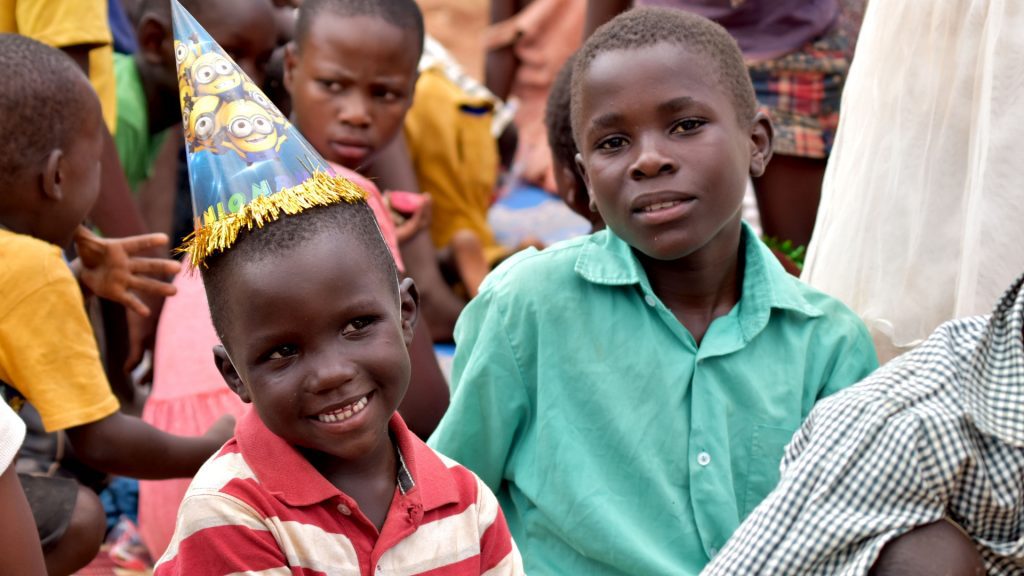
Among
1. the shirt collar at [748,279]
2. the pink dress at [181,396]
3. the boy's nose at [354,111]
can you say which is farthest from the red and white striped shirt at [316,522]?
the boy's nose at [354,111]

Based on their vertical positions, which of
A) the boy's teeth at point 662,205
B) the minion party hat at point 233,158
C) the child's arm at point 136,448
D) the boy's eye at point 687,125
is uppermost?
the minion party hat at point 233,158

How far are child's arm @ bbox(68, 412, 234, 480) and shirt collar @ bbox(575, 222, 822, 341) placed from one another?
0.94 m

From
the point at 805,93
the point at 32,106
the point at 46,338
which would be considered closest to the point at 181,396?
the point at 46,338

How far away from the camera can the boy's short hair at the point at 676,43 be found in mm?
2416

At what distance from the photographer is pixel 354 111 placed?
11.9 feet

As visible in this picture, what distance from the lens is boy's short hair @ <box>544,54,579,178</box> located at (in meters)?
3.27

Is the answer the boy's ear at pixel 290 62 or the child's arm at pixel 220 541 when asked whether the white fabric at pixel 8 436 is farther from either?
the boy's ear at pixel 290 62

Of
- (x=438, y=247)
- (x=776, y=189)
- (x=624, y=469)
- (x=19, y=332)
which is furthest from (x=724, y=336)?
(x=438, y=247)

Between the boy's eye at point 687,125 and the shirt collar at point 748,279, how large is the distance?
239 millimetres

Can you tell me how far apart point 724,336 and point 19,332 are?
1317mm

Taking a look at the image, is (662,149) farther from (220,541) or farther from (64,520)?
(64,520)

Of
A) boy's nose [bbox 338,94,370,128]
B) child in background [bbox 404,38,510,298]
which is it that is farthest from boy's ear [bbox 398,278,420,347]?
child in background [bbox 404,38,510,298]

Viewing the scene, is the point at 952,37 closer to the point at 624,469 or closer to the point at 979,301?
the point at 979,301

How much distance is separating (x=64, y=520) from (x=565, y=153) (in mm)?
1410
